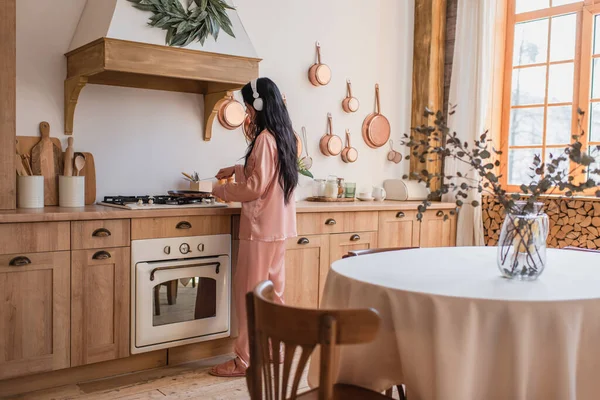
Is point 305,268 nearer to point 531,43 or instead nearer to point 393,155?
point 393,155

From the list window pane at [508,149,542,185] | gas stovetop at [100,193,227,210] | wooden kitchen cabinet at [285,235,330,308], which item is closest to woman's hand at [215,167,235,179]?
gas stovetop at [100,193,227,210]

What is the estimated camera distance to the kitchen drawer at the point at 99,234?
2.93 m

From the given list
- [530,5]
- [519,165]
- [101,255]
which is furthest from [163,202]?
[530,5]

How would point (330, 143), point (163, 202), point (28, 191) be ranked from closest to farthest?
point (28, 191)
point (163, 202)
point (330, 143)

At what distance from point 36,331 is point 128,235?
1.98 feet

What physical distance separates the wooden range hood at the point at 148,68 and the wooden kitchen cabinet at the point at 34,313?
90 centimetres

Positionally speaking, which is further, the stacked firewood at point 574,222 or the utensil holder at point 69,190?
the stacked firewood at point 574,222

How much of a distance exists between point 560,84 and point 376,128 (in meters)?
1.40

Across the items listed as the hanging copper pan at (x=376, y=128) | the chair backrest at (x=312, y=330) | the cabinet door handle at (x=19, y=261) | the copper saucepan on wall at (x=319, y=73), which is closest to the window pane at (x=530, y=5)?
the hanging copper pan at (x=376, y=128)

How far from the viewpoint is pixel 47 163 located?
11.0ft

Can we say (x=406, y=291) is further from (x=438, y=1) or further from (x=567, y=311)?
(x=438, y=1)

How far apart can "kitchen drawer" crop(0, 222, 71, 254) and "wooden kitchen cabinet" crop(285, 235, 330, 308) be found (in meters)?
1.31

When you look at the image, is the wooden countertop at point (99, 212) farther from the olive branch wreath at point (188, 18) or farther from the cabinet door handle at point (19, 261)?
the olive branch wreath at point (188, 18)

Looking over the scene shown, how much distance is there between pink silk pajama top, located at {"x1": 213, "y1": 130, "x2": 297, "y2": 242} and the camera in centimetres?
314
